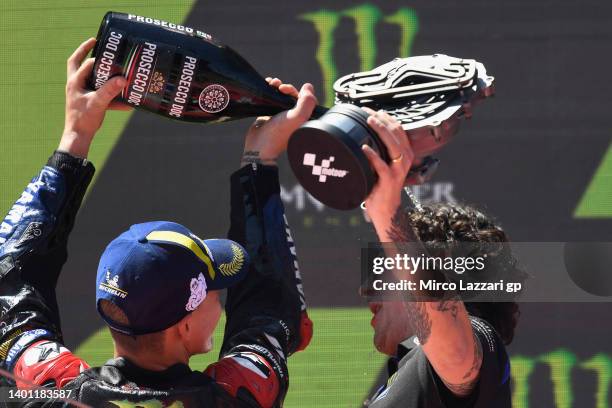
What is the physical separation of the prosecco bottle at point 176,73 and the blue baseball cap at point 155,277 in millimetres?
292

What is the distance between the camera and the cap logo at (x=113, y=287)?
125 cm

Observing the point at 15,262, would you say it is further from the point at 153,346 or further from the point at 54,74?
the point at 54,74

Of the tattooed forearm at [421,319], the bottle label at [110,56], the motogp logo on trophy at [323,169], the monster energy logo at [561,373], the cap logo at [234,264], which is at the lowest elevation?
the monster energy logo at [561,373]

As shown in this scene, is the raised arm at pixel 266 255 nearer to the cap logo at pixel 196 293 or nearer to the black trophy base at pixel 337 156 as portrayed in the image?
the cap logo at pixel 196 293

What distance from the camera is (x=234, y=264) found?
136 cm

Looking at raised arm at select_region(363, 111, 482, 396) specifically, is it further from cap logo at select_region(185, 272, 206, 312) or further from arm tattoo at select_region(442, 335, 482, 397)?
cap logo at select_region(185, 272, 206, 312)

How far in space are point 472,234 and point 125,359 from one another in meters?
0.63

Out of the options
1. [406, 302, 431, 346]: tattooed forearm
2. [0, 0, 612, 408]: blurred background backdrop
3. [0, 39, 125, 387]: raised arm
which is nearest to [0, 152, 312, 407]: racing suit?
[0, 39, 125, 387]: raised arm

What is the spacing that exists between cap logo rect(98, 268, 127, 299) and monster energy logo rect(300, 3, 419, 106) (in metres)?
1.36

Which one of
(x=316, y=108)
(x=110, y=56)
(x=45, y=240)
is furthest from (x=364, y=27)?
Result: (x=45, y=240)

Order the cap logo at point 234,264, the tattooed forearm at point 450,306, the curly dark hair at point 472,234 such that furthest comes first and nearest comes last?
the curly dark hair at point 472,234 → the cap logo at point 234,264 → the tattooed forearm at point 450,306

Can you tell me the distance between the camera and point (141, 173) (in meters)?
2.58

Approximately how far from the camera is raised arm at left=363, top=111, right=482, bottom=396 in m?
1.12

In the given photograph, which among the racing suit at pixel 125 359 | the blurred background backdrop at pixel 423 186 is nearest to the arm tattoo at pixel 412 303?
the racing suit at pixel 125 359
